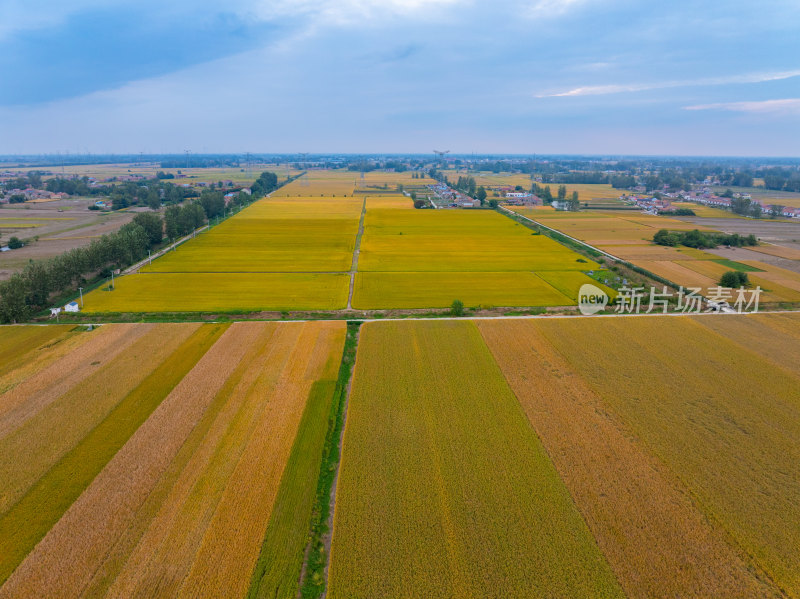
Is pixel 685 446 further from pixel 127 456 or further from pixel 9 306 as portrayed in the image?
pixel 9 306

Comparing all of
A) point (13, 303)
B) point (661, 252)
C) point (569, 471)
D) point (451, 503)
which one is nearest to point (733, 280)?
point (661, 252)

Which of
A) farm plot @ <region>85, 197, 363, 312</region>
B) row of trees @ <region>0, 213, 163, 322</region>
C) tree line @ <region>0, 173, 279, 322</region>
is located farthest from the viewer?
farm plot @ <region>85, 197, 363, 312</region>

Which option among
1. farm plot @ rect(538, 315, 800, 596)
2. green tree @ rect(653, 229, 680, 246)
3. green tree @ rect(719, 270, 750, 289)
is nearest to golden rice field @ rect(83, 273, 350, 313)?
farm plot @ rect(538, 315, 800, 596)

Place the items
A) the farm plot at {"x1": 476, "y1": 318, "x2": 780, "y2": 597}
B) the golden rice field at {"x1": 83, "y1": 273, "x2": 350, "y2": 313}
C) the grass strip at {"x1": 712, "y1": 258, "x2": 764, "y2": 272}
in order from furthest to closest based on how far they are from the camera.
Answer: the grass strip at {"x1": 712, "y1": 258, "x2": 764, "y2": 272} < the golden rice field at {"x1": 83, "y1": 273, "x2": 350, "y2": 313} < the farm plot at {"x1": 476, "y1": 318, "x2": 780, "y2": 597}

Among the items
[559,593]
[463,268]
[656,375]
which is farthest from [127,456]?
[463,268]

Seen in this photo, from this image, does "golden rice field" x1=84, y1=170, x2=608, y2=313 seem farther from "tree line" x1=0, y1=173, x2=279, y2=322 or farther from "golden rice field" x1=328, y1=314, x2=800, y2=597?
"golden rice field" x1=328, y1=314, x2=800, y2=597

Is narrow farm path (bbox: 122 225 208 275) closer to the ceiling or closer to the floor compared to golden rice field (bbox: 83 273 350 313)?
closer to the ceiling

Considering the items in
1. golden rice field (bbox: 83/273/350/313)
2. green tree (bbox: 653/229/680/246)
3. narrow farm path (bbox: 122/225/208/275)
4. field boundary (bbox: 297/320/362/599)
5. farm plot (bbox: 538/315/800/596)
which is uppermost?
green tree (bbox: 653/229/680/246)

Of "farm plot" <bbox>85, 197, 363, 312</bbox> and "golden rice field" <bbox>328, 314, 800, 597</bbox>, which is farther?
"farm plot" <bbox>85, 197, 363, 312</bbox>
